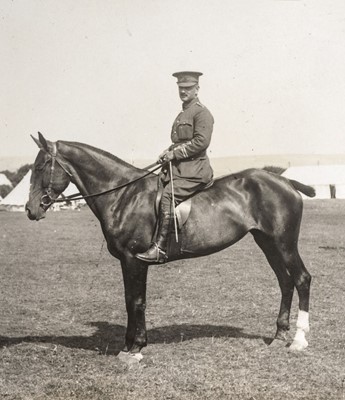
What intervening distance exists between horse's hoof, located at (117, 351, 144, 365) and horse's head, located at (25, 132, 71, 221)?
215cm

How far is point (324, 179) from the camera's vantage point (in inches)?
2571

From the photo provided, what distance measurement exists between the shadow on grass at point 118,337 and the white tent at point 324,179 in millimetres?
52974

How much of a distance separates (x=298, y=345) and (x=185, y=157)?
3095mm

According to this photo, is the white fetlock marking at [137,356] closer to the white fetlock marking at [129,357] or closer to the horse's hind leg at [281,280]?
the white fetlock marking at [129,357]

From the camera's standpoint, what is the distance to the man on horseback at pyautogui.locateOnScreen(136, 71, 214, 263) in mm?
7895

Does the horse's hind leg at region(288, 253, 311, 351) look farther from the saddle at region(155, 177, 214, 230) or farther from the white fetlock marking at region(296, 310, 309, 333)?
the saddle at region(155, 177, 214, 230)

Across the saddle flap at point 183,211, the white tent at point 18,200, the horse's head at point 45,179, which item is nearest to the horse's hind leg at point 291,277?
the saddle flap at point 183,211

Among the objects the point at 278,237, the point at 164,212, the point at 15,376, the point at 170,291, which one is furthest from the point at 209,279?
the point at 15,376

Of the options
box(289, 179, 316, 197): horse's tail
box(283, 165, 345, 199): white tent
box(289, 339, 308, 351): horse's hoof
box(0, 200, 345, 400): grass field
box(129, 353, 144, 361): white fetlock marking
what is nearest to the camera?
box(0, 200, 345, 400): grass field

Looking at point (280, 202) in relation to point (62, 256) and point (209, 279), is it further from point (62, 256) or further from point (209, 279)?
point (62, 256)

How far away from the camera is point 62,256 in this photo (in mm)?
19531

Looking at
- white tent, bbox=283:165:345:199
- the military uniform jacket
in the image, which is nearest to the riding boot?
the military uniform jacket

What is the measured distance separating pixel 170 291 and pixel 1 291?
375cm

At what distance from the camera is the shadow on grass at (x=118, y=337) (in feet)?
28.6
